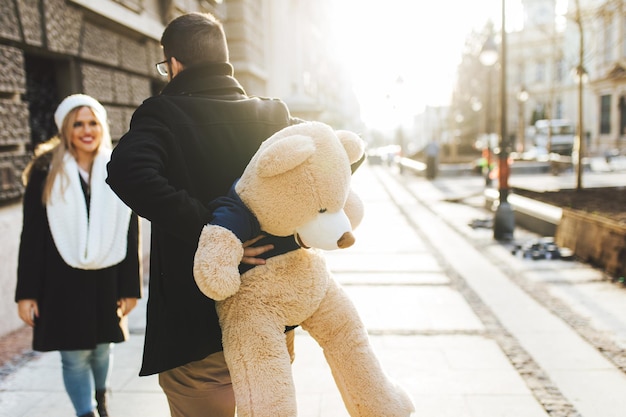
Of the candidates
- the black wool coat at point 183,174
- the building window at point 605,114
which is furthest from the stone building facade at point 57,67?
the building window at point 605,114

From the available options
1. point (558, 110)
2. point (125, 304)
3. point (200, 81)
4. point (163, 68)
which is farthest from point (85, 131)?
point (558, 110)

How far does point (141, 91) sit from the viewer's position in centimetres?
817

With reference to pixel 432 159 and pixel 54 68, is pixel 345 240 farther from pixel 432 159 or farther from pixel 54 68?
pixel 432 159

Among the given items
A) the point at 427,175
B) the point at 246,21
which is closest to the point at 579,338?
the point at 246,21

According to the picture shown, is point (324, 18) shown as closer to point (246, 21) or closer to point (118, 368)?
point (246, 21)

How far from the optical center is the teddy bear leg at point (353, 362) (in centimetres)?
178

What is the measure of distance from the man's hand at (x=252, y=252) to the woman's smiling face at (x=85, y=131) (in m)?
1.73

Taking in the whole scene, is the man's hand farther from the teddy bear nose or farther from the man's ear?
the man's ear

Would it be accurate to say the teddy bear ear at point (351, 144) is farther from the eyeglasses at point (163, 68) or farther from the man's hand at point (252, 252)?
the eyeglasses at point (163, 68)

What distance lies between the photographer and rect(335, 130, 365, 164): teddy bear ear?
6.03 feet

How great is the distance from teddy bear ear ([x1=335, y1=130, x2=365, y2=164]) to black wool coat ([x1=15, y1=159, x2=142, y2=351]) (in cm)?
173

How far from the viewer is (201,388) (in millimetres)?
1799

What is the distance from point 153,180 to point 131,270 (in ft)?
5.34

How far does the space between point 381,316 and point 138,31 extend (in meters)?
5.54
